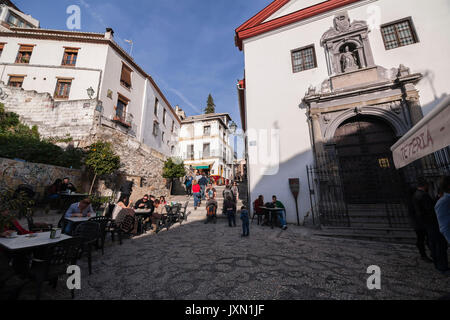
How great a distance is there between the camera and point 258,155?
8484 mm

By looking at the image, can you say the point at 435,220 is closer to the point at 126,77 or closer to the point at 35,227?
the point at 35,227

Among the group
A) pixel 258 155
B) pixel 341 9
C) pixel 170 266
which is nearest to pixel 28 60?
pixel 258 155

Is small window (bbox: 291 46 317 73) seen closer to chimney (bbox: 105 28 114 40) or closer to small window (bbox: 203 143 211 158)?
chimney (bbox: 105 28 114 40)

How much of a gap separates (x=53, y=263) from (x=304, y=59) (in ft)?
37.0

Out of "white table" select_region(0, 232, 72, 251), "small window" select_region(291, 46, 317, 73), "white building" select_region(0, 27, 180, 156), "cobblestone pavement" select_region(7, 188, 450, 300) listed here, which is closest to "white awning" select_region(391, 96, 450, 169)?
"cobblestone pavement" select_region(7, 188, 450, 300)

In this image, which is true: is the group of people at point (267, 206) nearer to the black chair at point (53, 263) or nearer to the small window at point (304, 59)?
the black chair at point (53, 263)

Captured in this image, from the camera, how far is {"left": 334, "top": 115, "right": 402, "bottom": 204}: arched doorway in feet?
21.6

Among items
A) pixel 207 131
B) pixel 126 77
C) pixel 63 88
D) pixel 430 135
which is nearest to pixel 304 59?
pixel 430 135

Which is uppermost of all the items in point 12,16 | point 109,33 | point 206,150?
point 12,16

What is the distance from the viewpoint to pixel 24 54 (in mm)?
15656

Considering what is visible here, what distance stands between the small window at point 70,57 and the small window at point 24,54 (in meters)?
3.06

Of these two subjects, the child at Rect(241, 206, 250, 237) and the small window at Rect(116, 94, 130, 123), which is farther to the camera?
the small window at Rect(116, 94, 130, 123)

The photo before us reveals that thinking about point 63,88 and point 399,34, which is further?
point 63,88

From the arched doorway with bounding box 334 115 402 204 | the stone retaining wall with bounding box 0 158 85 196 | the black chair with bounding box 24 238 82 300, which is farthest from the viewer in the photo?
the stone retaining wall with bounding box 0 158 85 196
